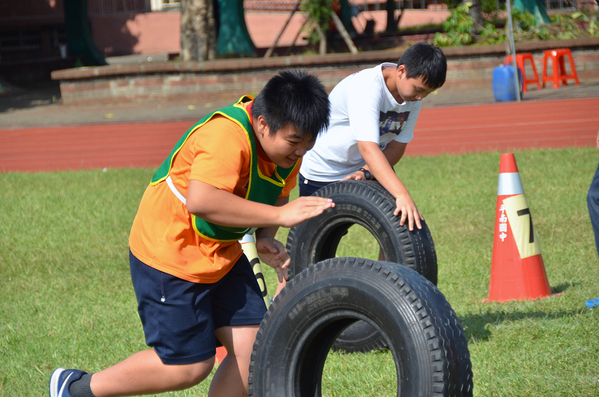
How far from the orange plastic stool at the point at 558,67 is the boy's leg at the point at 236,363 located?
1608 cm

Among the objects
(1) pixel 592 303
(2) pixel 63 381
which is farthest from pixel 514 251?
(2) pixel 63 381

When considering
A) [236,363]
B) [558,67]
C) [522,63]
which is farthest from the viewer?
[558,67]

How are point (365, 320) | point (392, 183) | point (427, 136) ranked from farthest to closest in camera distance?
point (427, 136), point (392, 183), point (365, 320)

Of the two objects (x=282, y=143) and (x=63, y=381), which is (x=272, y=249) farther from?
(x=63, y=381)

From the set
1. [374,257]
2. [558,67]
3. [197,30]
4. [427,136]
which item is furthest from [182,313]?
[197,30]

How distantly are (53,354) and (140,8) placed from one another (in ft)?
131

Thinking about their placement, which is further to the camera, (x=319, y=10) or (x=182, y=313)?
(x=319, y=10)

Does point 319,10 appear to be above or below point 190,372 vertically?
above

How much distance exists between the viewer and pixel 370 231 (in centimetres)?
389

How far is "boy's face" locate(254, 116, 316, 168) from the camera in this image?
2.40m

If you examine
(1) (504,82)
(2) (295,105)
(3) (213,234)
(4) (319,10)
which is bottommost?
(1) (504,82)

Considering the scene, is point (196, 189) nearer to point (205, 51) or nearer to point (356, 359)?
point (356, 359)

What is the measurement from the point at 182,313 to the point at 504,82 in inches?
548

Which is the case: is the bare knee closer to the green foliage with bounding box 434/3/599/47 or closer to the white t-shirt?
the white t-shirt
